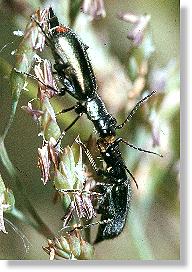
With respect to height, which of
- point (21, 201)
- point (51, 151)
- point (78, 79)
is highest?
point (78, 79)

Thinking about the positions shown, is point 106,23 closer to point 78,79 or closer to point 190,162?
point 78,79

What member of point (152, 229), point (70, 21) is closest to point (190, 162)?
point (152, 229)

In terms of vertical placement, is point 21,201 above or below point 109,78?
below
